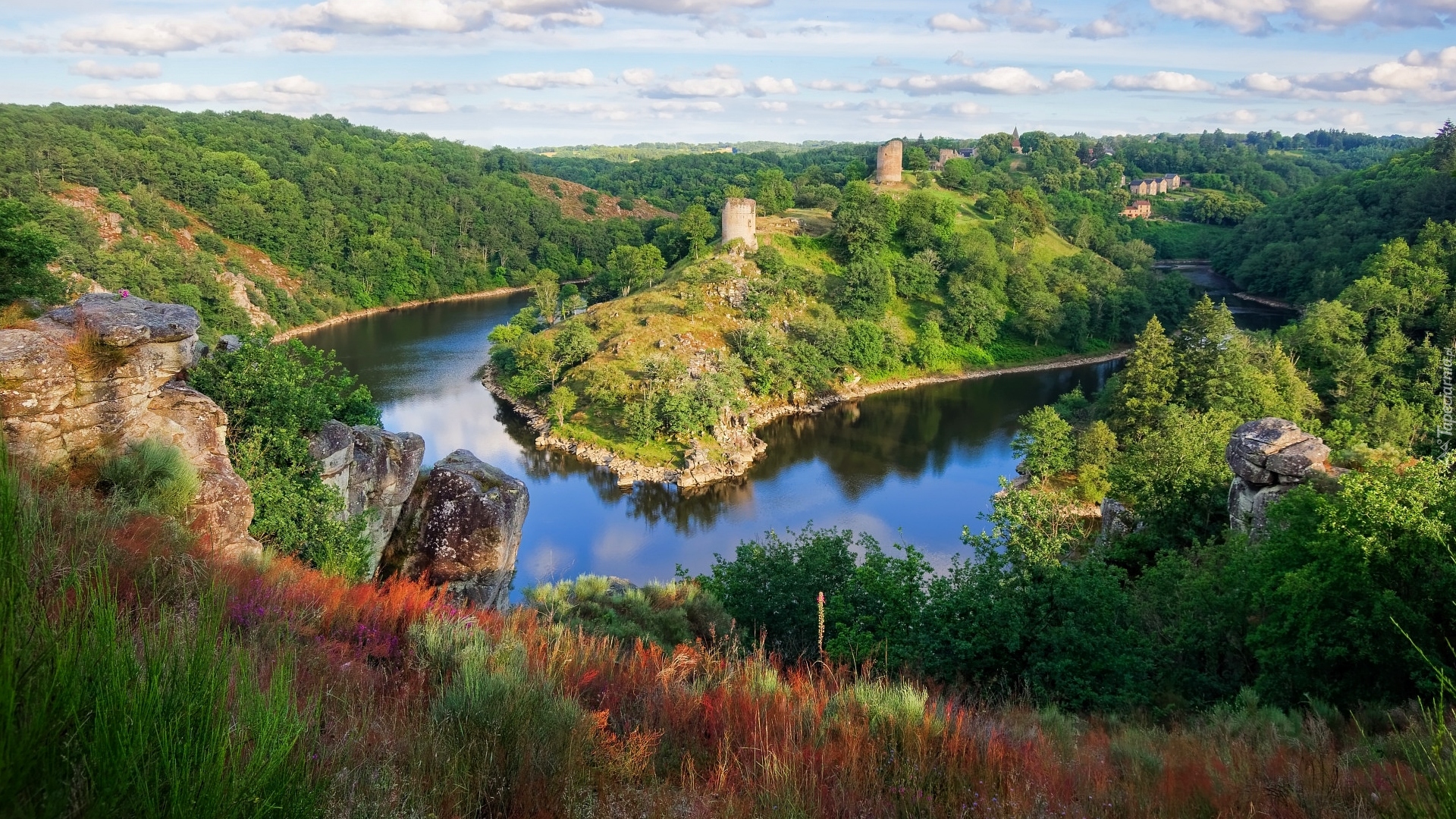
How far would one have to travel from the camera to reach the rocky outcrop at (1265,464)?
13.7 meters

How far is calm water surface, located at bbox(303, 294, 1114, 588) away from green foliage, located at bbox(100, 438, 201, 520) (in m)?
15.0

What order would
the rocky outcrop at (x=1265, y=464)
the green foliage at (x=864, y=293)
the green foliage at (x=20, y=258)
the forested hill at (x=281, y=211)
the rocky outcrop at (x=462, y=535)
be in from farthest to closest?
the forested hill at (x=281, y=211), the green foliage at (x=864, y=293), the rocky outcrop at (x=1265, y=464), the green foliage at (x=20, y=258), the rocky outcrop at (x=462, y=535)

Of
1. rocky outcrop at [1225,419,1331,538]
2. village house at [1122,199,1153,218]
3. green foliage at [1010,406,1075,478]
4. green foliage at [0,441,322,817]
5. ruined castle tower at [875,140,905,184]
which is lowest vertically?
green foliage at [1010,406,1075,478]

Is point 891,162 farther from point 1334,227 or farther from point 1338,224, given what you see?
point 1338,224

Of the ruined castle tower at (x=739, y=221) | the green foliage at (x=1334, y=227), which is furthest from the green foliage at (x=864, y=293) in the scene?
the green foliage at (x=1334, y=227)

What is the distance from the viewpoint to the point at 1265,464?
14219 millimetres

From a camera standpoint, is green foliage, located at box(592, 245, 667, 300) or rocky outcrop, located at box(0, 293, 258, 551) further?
green foliage, located at box(592, 245, 667, 300)

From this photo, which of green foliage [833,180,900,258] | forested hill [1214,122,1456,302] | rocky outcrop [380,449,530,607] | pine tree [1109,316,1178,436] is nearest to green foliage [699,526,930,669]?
rocky outcrop [380,449,530,607]

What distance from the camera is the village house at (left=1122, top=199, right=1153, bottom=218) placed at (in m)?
79.8

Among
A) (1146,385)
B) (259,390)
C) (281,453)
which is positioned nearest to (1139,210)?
(1146,385)

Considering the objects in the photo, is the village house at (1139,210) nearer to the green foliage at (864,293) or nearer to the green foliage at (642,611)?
the green foliage at (864,293)

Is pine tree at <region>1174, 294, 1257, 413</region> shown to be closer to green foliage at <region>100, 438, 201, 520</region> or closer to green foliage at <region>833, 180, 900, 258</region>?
green foliage at <region>833, 180, 900, 258</region>

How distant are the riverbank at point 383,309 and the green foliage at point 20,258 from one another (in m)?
34.9

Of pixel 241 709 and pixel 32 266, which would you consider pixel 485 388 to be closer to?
pixel 32 266
